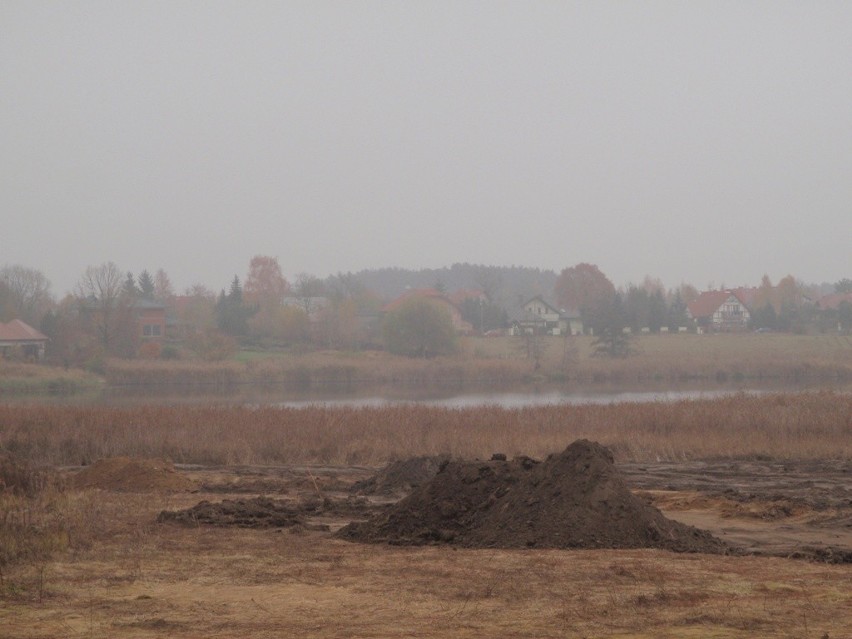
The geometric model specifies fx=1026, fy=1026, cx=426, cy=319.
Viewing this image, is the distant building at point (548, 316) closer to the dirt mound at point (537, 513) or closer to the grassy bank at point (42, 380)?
the grassy bank at point (42, 380)

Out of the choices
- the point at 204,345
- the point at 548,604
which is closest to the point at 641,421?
the point at 548,604

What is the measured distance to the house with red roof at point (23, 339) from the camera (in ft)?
245

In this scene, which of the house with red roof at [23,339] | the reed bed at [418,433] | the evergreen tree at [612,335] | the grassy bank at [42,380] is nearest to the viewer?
the reed bed at [418,433]

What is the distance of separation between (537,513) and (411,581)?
2.95m

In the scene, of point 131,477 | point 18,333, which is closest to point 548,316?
point 18,333

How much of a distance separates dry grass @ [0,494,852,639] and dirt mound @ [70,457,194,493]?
20.3 ft

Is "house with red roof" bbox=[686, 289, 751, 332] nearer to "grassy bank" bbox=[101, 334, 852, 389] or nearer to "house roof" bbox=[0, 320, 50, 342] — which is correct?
"grassy bank" bbox=[101, 334, 852, 389]

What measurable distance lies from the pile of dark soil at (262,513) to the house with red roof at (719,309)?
96.5m

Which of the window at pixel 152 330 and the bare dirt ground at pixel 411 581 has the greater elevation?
the window at pixel 152 330

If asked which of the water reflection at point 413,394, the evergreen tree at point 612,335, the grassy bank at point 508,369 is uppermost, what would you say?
the evergreen tree at point 612,335

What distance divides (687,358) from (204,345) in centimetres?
3413

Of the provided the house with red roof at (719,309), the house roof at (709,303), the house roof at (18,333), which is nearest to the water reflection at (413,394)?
the house roof at (18,333)

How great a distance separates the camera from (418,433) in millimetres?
25859

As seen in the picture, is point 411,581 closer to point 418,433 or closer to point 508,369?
point 418,433
